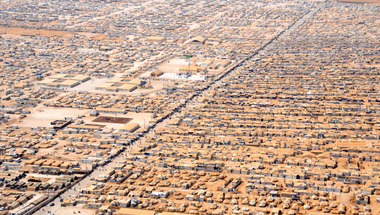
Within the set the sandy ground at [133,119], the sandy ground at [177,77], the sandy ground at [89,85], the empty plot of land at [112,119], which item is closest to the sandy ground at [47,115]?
the sandy ground at [133,119]

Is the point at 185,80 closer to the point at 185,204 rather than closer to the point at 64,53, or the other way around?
the point at 64,53

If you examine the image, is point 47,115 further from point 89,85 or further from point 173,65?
point 173,65

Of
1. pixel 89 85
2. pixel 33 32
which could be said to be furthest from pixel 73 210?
pixel 33 32

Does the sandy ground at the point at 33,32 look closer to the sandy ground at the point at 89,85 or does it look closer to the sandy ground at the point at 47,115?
the sandy ground at the point at 89,85

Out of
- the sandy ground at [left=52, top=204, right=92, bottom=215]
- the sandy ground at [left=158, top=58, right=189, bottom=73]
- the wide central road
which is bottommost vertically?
the sandy ground at [left=52, top=204, right=92, bottom=215]

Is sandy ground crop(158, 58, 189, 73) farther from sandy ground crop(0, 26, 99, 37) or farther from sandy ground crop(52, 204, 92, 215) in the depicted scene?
sandy ground crop(52, 204, 92, 215)

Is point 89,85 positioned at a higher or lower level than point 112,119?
higher

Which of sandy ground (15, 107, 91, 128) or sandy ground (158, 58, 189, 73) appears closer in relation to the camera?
sandy ground (15, 107, 91, 128)

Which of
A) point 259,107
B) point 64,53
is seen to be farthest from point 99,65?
point 259,107

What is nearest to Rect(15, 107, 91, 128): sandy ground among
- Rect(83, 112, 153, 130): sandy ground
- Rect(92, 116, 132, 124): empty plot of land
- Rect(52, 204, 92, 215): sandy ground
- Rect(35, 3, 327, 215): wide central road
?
Rect(83, 112, 153, 130): sandy ground
